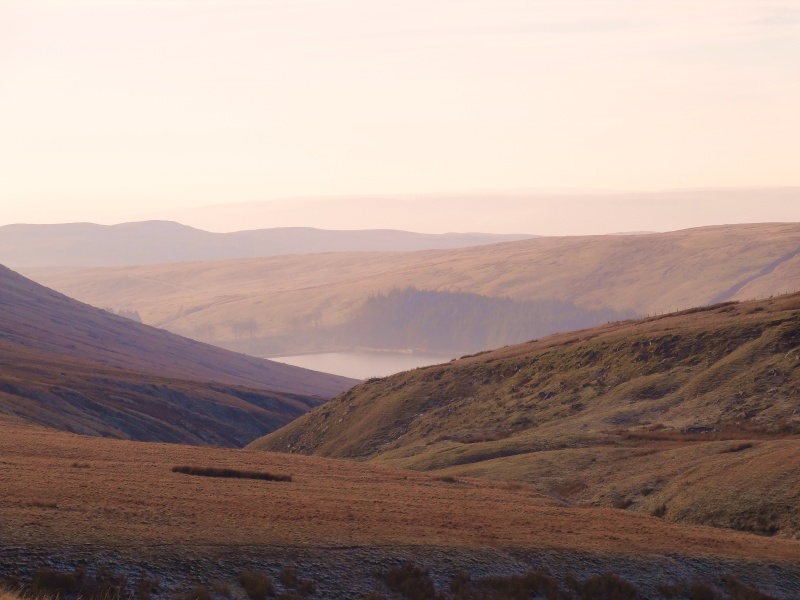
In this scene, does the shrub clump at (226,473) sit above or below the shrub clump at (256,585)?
below

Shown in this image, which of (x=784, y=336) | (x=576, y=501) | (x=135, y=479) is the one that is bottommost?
(x=576, y=501)

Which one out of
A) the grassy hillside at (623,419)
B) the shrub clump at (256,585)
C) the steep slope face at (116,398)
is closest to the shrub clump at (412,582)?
the shrub clump at (256,585)

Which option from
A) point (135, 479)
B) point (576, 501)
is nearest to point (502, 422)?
point (576, 501)

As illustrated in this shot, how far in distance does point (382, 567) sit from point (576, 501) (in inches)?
881

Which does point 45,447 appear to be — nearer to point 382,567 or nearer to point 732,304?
point 382,567

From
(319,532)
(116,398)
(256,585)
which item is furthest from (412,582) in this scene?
(116,398)

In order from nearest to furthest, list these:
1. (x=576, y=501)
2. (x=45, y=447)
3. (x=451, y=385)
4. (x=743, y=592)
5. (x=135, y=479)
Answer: (x=743, y=592) → (x=135, y=479) → (x=45, y=447) → (x=576, y=501) → (x=451, y=385)

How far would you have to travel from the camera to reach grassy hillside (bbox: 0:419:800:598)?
78.3ft

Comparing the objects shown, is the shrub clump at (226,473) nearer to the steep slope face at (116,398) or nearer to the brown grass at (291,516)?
the brown grass at (291,516)

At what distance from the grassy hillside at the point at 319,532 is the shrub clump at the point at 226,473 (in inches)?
22.7

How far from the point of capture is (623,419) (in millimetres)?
62750

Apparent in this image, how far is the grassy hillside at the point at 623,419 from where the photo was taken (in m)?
42.4

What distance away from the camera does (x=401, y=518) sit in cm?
3081

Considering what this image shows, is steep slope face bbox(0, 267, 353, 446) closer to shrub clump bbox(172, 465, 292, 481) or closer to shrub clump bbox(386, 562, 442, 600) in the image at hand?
shrub clump bbox(172, 465, 292, 481)
